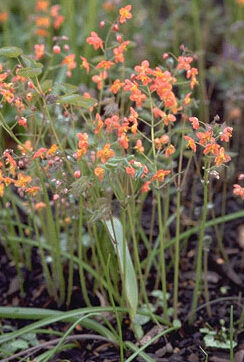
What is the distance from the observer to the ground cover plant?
6.00ft

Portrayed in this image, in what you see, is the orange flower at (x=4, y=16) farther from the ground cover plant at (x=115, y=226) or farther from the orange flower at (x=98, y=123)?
the orange flower at (x=98, y=123)

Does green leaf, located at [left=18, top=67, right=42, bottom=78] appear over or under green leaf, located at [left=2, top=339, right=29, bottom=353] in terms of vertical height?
over

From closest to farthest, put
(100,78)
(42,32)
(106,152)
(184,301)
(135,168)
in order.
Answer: (135,168)
(106,152)
(100,78)
(184,301)
(42,32)

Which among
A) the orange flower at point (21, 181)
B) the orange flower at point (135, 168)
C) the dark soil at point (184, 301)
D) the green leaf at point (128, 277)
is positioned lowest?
the dark soil at point (184, 301)

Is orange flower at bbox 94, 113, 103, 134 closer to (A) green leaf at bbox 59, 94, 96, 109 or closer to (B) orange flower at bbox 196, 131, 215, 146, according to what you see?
(A) green leaf at bbox 59, 94, 96, 109

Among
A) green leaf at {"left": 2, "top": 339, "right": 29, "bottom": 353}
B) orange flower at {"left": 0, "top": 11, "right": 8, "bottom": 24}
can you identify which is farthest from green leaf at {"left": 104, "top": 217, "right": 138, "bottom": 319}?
orange flower at {"left": 0, "top": 11, "right": 8, "bottom": 24}

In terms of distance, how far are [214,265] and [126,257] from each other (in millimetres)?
644

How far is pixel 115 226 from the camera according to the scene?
2.14 m

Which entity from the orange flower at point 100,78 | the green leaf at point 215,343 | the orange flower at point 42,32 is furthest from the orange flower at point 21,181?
the orange flower at point 42,32

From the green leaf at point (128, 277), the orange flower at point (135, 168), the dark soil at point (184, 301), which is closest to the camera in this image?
the orange flower at point (135, 168)

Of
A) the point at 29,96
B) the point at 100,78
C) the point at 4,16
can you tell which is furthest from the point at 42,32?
the point at 29,96

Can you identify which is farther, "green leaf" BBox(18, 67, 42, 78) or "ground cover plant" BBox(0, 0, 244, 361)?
"ground cover plant" BBox(0, 0, 244, 361)

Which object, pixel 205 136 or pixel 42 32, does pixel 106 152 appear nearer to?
pixel 205 136

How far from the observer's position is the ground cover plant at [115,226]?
6.00ft
